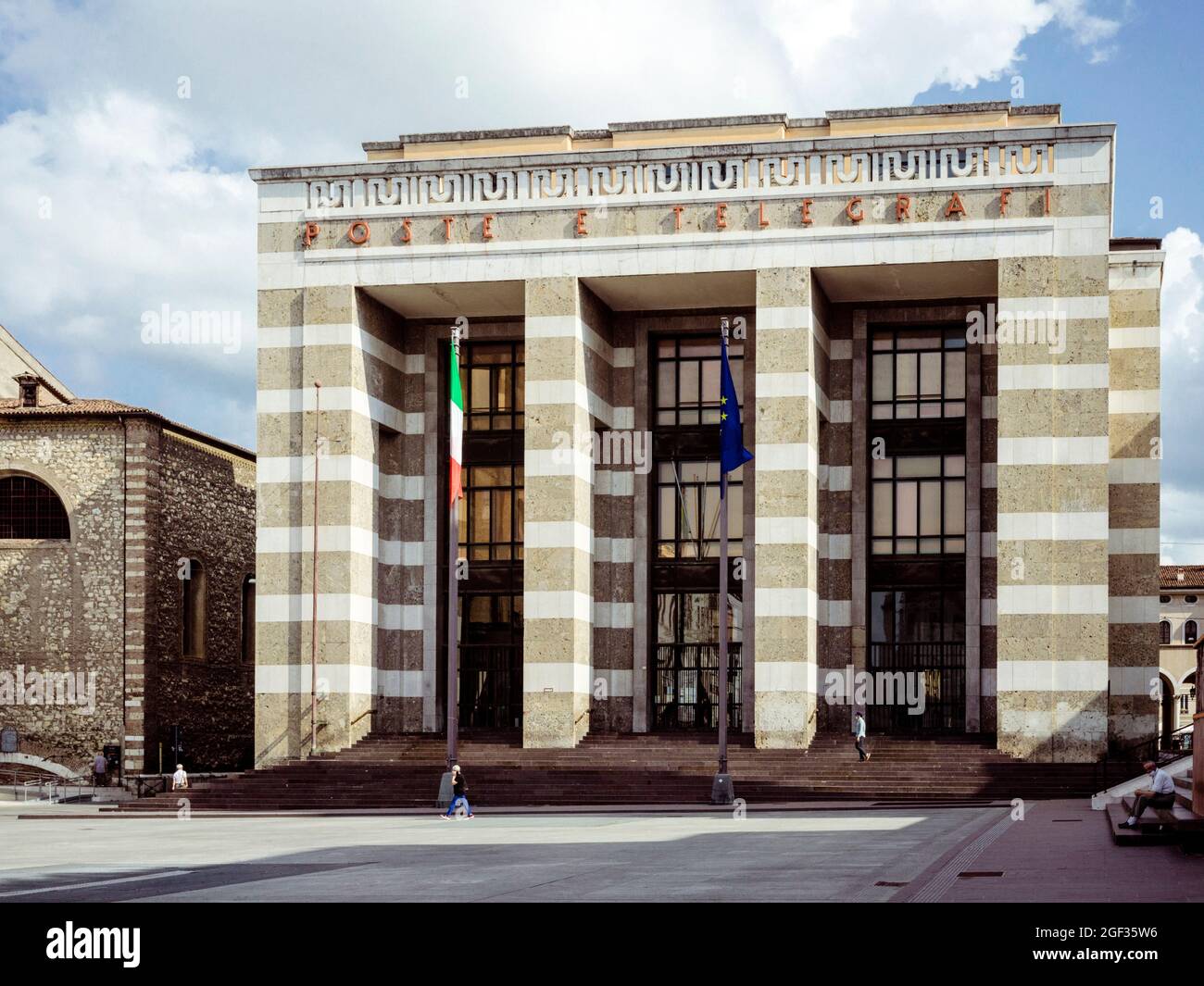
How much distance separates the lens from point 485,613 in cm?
4969

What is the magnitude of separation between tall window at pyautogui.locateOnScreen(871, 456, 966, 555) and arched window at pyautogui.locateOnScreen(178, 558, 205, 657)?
2227cm

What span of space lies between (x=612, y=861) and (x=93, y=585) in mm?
33594

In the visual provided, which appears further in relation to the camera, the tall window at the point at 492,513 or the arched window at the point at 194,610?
the arched window at the point at 194,610

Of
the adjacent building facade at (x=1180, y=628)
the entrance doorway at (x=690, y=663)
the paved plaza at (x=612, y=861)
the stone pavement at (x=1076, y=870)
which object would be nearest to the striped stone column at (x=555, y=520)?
the entrance doorway at (x=690, y=663)

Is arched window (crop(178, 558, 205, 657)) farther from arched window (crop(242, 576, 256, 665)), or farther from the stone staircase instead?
the stone staircase

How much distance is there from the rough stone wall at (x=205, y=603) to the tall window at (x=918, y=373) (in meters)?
22.3

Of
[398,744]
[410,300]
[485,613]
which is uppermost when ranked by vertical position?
[410,300]

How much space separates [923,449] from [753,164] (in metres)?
9.48

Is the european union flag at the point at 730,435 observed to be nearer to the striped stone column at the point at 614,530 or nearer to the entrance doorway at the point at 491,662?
the striped stone column at the point at 614,530

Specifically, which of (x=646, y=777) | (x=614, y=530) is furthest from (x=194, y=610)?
(x=646, y=777)

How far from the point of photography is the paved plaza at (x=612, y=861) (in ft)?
57.5

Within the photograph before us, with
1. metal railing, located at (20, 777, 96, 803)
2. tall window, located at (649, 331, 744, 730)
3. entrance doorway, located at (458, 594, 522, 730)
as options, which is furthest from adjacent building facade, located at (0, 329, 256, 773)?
tall window, located at (649, 331, 744, 730)
